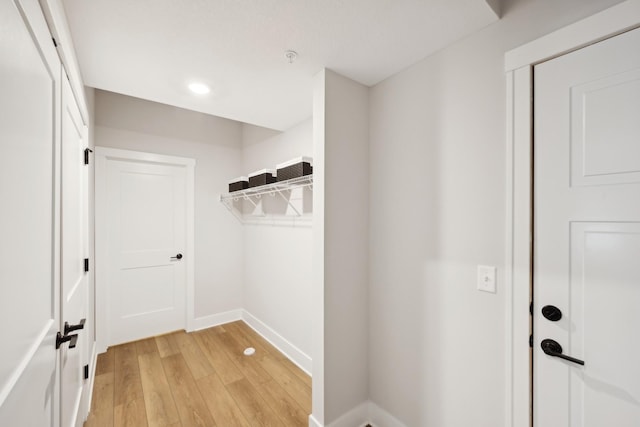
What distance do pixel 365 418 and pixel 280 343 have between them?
4.01 ft

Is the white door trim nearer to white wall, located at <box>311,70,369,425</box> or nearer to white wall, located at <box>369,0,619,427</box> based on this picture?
white wall, located at <box>369,0,619,427</box>

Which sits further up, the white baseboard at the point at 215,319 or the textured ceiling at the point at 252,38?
the textured ceiling at the point at 252,38

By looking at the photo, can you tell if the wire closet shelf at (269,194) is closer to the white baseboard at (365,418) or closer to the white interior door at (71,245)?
the white interior door at (71,245)

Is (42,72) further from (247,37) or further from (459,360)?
(459,360)

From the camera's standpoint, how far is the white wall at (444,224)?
1271 mm

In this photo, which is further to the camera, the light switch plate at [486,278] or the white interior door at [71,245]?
the light switch plate at [486,278]

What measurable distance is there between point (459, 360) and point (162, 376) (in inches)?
95.5

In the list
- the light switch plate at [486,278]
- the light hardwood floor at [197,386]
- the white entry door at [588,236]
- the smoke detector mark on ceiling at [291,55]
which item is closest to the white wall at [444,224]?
the light switch plate at [486,278]

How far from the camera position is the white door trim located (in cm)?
116

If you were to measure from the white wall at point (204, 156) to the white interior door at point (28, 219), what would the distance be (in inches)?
84.9

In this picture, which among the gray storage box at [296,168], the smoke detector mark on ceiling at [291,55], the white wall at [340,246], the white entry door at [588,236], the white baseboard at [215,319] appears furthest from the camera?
the white baseboard at [215,319]

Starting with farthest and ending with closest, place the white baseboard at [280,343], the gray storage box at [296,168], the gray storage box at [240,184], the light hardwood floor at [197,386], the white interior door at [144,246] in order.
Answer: the gray storage box at [240,184]
the white interior door at [144,246]
the white baseboard at [280,343]
the gray storage box at [296,168]
the light hardwood floor at [197,386]

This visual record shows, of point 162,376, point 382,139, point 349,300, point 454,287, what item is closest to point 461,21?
point 382,139

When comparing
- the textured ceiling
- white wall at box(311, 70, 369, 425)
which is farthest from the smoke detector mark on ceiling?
white wall at box(311, 70, 369, 425)
